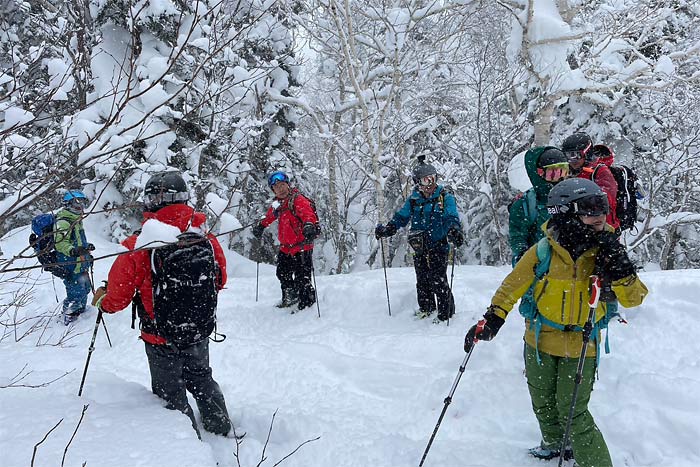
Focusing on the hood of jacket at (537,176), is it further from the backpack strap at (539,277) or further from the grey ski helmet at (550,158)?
the backpack strap at (539,277)

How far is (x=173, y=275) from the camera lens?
11.3ft

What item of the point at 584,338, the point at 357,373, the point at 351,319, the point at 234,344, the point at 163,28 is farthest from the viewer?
the point at 163,28

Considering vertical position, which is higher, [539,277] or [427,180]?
[427,180]

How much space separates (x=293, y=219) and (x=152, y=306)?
3761 millimetres

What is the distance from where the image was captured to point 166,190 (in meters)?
3.27

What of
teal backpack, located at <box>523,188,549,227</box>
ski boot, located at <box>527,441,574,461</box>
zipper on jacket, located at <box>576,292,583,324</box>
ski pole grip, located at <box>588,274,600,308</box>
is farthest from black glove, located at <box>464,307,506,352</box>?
teal backpack, located at <box>523,188,549,227</box>

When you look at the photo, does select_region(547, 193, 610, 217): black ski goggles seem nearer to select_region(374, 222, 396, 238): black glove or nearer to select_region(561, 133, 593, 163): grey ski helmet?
select_region(561, 133, 593, 163): grey ski helmet

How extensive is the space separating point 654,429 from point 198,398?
357 centimetres

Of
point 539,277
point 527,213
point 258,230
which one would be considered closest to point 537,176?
point 527,213

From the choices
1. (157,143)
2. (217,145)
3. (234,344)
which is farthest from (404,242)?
(234,344)

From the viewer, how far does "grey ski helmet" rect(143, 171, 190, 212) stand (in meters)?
3.25

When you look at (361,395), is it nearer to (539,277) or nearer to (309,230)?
(539,277)

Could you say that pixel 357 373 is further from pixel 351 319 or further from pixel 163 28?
pixel 163 28

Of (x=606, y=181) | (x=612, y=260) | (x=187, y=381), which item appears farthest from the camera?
(x=606, y=181)
